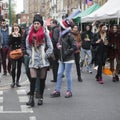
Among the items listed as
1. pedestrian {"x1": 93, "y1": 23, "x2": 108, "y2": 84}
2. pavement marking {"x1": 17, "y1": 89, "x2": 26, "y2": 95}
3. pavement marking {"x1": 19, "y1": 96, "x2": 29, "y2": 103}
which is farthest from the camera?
pedestrian {"x1": 93, "y1": 23, "x2": 108, "y2": 84}

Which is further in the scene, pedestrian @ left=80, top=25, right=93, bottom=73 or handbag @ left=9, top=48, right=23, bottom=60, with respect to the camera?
pedestrian @ left=80, top=25, right=93, bottom=73

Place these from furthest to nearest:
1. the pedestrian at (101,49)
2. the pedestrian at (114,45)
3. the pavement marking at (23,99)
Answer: the pedestrian at (114,45) < the pedestrian at (101,49) < the pavement marking at (23,99)

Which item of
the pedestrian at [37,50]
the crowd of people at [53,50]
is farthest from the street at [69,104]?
the pedestrian at [37,50]

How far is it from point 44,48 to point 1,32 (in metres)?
5.87

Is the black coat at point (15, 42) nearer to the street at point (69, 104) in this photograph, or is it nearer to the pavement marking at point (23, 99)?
the street at point (69, 104)

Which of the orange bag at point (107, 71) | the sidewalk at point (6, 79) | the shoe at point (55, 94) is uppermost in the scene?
the shoe at point (55, 94)

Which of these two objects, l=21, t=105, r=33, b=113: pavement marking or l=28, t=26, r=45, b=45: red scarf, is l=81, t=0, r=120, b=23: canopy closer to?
l=28, t=26, r=45, b=45: red scarf

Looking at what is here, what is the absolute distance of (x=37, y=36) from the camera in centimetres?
984

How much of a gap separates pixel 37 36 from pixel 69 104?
159cm

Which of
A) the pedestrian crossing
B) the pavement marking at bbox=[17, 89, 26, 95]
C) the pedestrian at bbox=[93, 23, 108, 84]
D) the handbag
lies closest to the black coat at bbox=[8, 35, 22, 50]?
the handbag

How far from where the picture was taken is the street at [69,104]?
899 centimetres

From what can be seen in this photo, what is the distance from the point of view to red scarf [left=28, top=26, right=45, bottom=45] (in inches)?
388

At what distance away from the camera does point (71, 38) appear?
36.3 feet

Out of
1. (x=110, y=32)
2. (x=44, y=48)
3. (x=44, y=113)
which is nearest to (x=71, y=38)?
(x=44, y=48)
